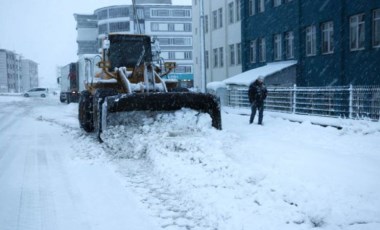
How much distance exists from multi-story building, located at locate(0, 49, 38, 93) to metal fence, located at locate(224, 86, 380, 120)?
10282 centimetres

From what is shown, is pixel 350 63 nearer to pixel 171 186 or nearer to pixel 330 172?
pixel 330 172


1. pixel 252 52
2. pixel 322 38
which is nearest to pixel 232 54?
pixel 252 52

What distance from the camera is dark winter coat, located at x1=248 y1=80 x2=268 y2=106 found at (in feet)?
48.8

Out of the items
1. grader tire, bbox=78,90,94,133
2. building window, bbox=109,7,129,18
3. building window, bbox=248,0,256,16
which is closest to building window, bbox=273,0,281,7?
building window, bbox=248,0,256,16

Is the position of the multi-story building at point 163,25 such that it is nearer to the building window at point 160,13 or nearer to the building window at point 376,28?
the building window at point 160,13

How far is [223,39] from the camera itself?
35.3 meters

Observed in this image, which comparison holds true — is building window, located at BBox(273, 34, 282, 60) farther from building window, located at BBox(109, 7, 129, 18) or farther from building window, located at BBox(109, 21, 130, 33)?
building window, located at BBox(109, 7, 129, 18)

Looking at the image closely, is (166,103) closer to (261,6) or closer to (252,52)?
(261,6)

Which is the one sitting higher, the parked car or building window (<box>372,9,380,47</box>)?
building window (<box>372,9,380,47</box>)

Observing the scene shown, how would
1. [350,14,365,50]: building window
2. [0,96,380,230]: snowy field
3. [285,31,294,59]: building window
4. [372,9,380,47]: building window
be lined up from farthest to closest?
1. [285,31,294,59]: building window
2. [350,14,365,50]: building window
3. [372,9,380,47]: building window
4. [0,96,380,230]: snowy field

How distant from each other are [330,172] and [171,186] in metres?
2.76

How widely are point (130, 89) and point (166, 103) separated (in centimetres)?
108

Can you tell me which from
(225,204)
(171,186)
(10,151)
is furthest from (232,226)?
(10,151)

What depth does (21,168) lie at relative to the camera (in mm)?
8406
